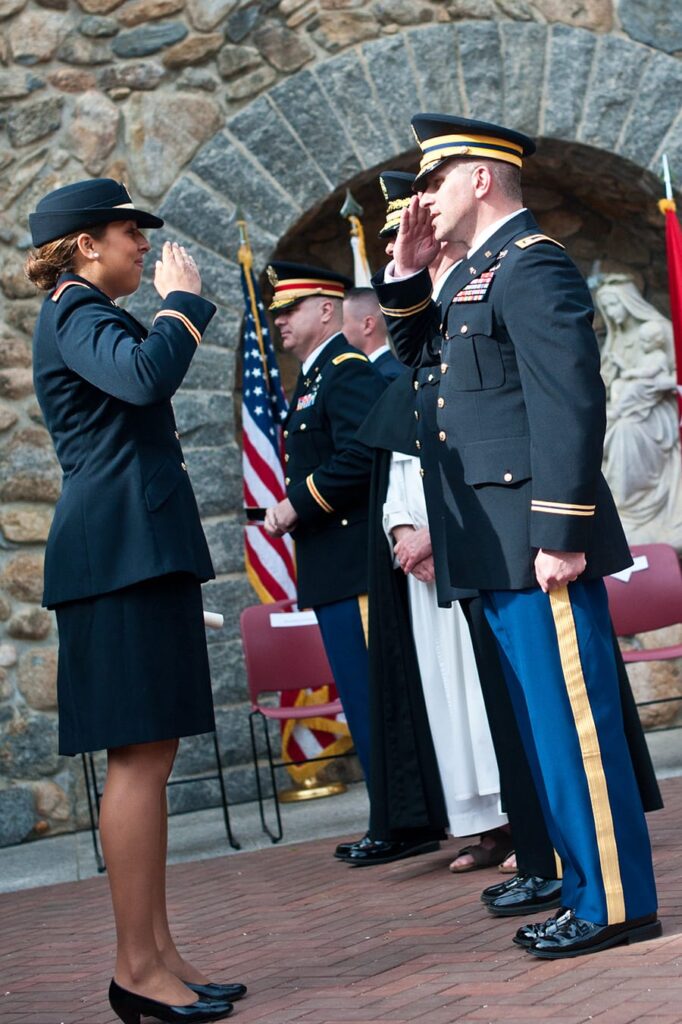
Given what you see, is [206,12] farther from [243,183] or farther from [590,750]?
[590,750]

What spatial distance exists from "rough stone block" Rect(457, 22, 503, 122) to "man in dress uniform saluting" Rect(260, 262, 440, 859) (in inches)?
85.7

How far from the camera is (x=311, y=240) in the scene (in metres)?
7.02

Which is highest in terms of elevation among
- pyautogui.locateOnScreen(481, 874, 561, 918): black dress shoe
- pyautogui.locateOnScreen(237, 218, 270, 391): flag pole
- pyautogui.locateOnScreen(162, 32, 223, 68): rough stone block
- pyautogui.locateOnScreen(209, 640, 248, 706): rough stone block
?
pyautogui.locateOnScreen(162, 32, 223, 68): rough stone block

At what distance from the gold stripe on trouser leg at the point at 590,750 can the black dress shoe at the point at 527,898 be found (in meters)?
0.57

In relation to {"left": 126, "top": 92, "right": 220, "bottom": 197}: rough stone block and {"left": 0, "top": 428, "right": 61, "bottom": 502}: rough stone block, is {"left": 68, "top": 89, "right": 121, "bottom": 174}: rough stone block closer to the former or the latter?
{"left": 126, "top": 92, "right": 220, "bottom": 197}: rough stone block

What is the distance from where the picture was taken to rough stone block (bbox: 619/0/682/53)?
666 centimetres

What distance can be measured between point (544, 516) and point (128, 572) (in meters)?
0.82

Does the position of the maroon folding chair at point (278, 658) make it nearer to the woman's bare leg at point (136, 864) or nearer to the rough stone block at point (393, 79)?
the rough stone block at point (393, 79)

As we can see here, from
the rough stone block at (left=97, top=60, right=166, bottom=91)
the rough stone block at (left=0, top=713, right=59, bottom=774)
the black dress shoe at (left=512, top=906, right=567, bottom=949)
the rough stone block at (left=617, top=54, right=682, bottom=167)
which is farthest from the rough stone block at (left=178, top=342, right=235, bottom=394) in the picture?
the black dress shoe at (left=512, top=906, right=567, bottom=949)

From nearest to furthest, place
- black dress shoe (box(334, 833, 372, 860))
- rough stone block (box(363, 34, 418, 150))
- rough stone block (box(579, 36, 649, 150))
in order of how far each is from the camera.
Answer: black dress shoe (box(334, 833, 372, 860)), rough stone block (box(363, 34, 418, 150)), rough stone block (box(579, 36, 649, 150))

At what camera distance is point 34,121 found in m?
6.30

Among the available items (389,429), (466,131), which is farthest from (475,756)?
(466,131)

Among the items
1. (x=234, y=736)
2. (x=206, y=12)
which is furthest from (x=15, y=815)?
(x=206, y=12)

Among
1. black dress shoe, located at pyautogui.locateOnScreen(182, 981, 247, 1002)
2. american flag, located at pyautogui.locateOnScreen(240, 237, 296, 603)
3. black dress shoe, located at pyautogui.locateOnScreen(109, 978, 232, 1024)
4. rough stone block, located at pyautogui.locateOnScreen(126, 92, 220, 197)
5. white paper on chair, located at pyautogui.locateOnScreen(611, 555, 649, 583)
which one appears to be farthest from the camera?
rough stone block, located at pyautogui.locateOnScreen(126, 92, 220, 197)
